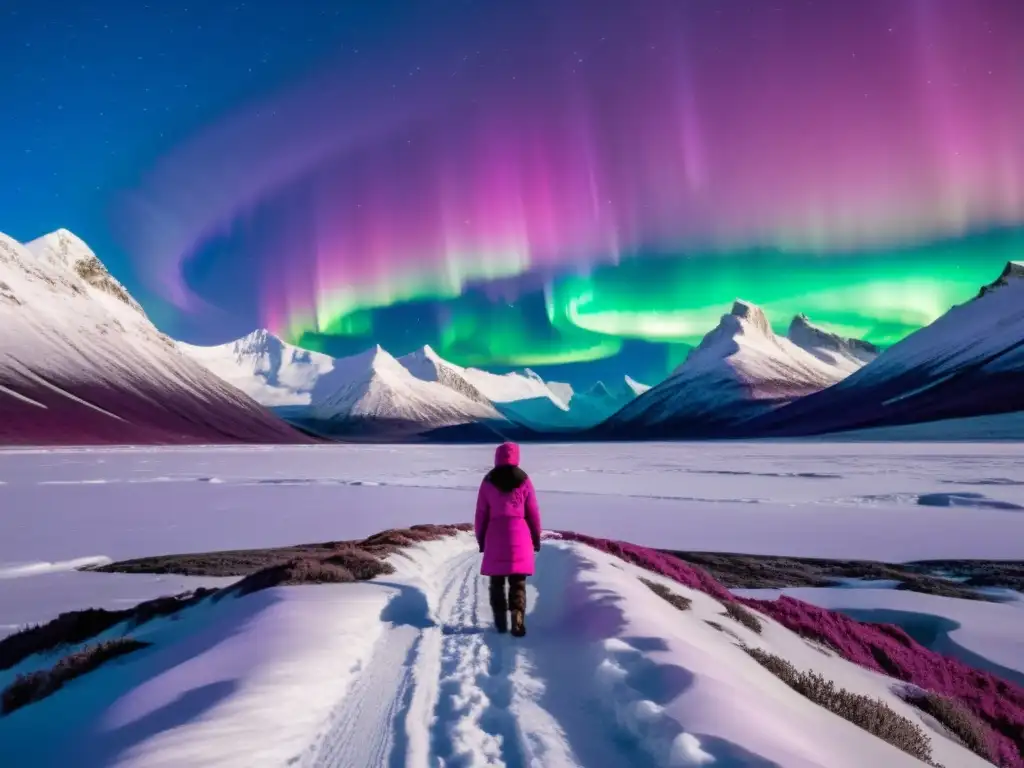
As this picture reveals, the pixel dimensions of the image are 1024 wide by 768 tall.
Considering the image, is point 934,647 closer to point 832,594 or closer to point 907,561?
point 832,594

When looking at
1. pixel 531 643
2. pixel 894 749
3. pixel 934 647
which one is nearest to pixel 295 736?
pixel 531 643

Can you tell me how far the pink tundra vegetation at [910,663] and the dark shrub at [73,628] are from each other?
10.3 metres

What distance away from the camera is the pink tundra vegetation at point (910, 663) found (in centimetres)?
924

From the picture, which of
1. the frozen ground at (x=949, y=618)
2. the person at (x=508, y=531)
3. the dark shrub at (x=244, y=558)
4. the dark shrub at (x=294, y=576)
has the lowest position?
the frozen ground at (x=949, y=618)

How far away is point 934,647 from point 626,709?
11.5 m

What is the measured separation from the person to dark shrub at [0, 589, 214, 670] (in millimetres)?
6436

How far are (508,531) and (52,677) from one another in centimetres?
536

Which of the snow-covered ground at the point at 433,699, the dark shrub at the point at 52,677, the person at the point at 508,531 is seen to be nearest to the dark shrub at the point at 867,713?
the snow-covered ground at the point at 433,699

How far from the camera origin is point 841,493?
40062 mm

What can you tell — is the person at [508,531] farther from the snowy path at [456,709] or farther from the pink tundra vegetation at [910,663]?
the pink tundra vegetation at [910,663]

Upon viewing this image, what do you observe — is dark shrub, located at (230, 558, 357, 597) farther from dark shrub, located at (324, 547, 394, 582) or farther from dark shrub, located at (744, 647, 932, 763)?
dark shrub, located at (744, 647, 932, 763)

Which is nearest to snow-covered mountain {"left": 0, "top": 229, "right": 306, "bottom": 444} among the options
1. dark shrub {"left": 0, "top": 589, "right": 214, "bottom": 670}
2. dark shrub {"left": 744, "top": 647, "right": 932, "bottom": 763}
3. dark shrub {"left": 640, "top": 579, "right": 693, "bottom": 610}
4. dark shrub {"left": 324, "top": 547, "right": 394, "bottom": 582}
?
dark shrub {"left": 0, "top": 589, "right": 214, "bottom": 670}

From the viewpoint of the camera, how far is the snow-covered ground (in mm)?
4832

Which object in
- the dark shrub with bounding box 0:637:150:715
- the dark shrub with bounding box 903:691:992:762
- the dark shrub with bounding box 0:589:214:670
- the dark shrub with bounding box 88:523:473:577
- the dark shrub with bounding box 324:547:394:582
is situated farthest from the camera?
the dark shrub with bounding box 88:523:473:577
